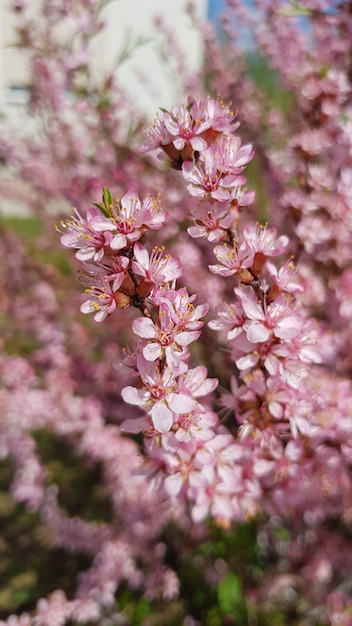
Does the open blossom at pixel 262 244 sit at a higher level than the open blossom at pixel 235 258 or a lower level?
higher

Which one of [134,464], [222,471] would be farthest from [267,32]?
[222,471]

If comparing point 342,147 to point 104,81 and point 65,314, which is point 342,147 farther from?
point 65,314

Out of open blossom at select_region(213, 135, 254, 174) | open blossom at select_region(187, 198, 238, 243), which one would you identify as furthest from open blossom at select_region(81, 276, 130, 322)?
open blossom at select_region(213, 135, 254, 174)

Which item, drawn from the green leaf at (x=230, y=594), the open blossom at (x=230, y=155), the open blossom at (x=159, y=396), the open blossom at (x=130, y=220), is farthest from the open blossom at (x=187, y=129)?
the green leaf at (x=230, y=594)

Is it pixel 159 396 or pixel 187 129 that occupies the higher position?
pixel 187 129

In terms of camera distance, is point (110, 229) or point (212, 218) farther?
point (212, 218)

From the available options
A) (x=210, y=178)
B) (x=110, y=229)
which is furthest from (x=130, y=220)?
(x=210, y=178)

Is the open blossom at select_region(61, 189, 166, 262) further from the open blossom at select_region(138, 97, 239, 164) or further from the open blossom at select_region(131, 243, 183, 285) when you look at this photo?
the open blossom at select_region(138, 97, 239, 164)

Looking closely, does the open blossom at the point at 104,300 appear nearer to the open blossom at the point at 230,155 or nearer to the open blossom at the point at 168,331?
the open blossom at the point at 168,331

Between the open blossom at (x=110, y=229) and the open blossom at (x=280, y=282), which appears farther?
the open blossom at (x=280, y=282)

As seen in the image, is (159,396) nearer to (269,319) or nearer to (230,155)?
(269,319)

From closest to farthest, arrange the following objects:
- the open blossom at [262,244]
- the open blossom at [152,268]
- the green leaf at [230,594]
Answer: the open blossom at [152,268] < the open blossom at [262,244] < the green leaf at [230,594]
